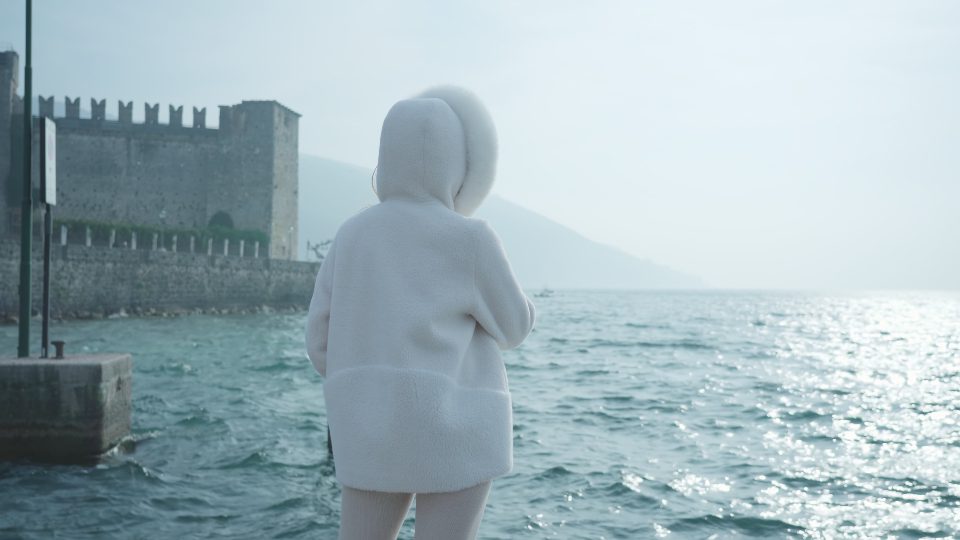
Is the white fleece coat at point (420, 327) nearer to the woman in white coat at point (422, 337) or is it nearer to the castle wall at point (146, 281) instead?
the woman in white coat at point (422, 337)

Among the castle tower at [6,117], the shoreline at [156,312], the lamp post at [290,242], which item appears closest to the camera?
the shoreline at [156,312]

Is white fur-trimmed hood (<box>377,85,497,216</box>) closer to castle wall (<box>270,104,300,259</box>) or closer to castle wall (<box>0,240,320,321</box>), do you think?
castle wall (<box>0,240,320,321</box>)

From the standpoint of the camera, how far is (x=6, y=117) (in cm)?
3538

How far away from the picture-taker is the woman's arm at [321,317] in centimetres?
217

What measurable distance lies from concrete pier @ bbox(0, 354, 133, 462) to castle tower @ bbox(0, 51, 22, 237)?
3227 centimetres

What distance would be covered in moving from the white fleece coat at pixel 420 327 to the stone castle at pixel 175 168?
38787 millimetres

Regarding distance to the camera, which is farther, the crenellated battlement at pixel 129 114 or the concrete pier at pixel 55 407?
the crenellated battlement at pixel 129 114

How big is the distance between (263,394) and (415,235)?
35.7 ft

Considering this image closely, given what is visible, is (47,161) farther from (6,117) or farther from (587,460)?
(6,117)

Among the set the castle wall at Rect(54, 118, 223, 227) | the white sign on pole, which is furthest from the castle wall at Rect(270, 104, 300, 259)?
the white sign on pole

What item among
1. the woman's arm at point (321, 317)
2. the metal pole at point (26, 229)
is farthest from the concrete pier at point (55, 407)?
the woman's arm at point (321, 317)

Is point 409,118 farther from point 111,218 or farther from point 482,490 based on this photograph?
point 111,218

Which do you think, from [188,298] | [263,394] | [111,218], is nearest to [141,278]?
[188,298]

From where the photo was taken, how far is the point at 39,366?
624cm
